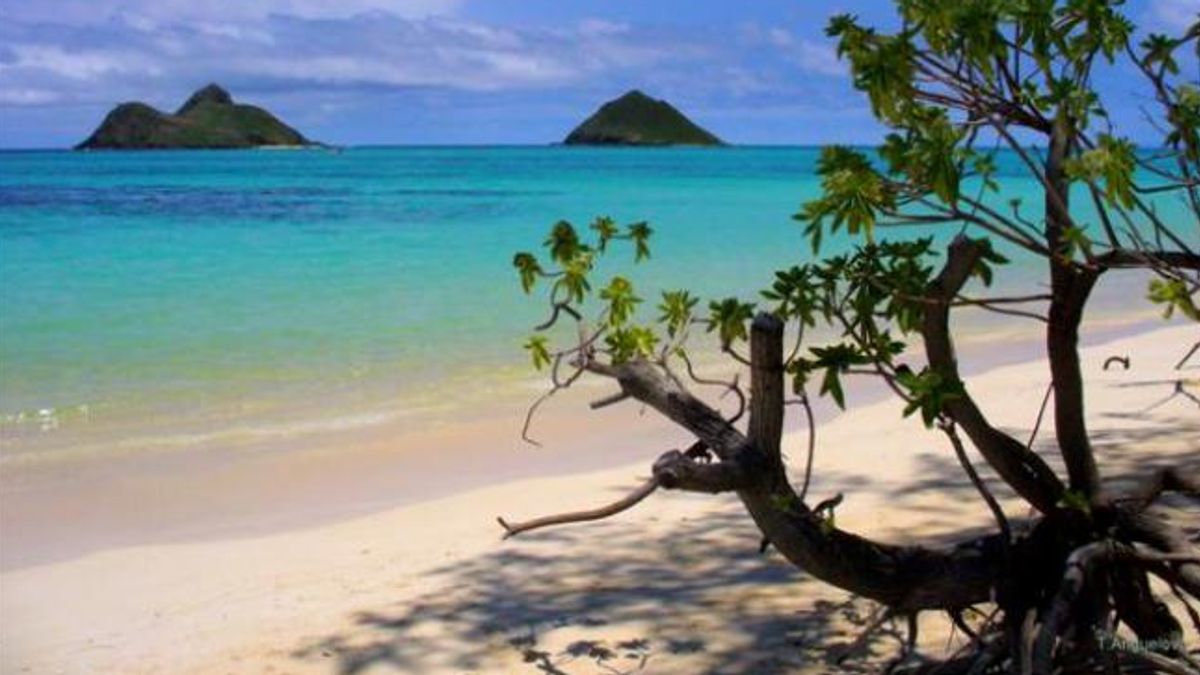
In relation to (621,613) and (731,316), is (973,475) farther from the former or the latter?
(621,613)

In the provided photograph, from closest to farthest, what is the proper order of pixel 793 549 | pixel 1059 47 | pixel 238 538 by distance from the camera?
pixel 1059 47
pixel 793 549
pixel 238 538

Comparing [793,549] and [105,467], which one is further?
[105,467]

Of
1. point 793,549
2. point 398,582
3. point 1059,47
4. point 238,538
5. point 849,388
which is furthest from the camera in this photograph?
point 849,388

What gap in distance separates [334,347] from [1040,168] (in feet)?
27.7

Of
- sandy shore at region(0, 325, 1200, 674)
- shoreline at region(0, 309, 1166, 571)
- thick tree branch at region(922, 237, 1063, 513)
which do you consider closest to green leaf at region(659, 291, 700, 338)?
thick tree branch at region(922, 237, 1063, 513)

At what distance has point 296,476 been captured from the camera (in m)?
6.48

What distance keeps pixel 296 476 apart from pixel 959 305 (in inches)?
171

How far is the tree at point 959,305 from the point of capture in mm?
2391

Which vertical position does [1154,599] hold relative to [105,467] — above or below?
above

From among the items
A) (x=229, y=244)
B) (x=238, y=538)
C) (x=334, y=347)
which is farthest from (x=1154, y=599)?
(x=229, y=244)

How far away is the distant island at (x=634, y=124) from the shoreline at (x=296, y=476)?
12663 centimetres

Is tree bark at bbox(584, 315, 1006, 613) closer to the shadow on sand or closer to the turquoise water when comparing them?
the shadow on sand

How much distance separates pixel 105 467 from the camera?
6.66 meters

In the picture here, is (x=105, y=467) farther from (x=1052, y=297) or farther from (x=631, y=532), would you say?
(x=1052, y=297)
